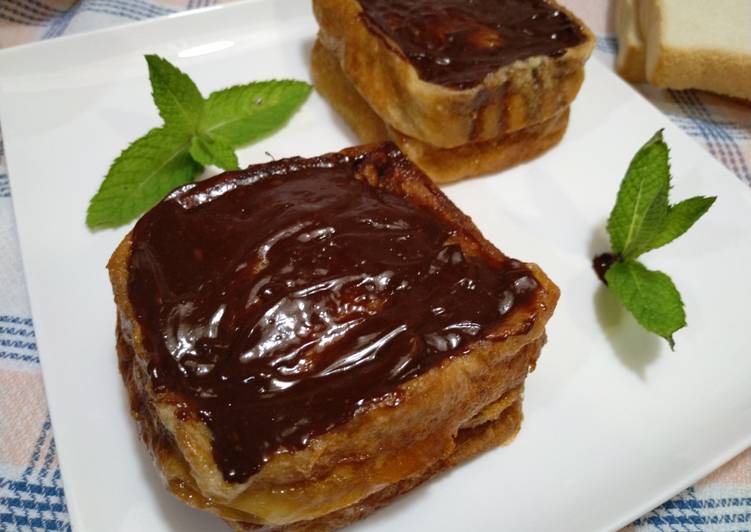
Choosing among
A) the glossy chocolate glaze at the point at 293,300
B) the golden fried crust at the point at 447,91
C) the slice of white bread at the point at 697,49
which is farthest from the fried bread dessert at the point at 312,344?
the slice of white bread at the point at 697,49

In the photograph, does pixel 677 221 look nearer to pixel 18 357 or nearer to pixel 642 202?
pixel 642 202

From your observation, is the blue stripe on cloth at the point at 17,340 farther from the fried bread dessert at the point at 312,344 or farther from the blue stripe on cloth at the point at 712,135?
the blue stripe on cloth at the point at 712,135

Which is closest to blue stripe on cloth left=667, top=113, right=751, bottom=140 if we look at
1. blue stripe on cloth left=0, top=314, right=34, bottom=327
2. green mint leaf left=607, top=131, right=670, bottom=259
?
green mint leaf left=607, top=131, right=670, bottom=259

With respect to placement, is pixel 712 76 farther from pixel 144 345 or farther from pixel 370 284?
pixel 144 345

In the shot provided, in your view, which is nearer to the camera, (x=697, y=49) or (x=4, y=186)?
(x=4, y=186)

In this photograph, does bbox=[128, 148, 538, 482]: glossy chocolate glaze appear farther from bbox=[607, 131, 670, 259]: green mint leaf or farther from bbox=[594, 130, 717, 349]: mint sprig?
bbox=[607, 131, 670, 259]: green mint leaf

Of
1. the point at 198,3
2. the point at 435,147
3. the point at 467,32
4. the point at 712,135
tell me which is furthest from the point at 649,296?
the point at 198,3

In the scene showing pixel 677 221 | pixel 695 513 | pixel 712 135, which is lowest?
pixel 695 513
